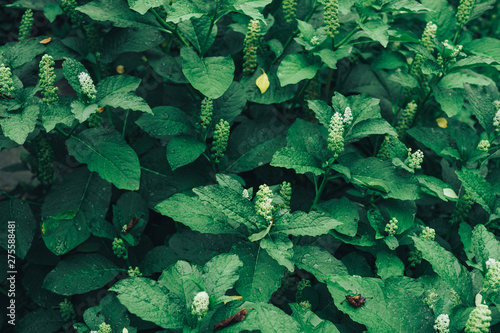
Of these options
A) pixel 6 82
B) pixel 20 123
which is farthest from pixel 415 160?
pixel 6 82

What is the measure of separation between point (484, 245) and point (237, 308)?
891 mm

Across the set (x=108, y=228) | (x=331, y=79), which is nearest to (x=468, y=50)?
(x=331, y=79)

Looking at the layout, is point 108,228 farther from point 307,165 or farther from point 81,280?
point 307,165

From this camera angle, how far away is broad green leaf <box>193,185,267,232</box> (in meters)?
1.51

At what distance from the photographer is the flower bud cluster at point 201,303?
126cm

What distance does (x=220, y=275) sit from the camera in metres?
1.39

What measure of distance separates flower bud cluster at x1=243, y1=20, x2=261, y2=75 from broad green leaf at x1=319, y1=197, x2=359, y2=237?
748mm

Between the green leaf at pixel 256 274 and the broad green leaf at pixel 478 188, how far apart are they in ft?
2.72

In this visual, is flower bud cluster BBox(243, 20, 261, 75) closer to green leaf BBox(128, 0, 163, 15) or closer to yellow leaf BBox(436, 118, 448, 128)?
green leaf BBox(128, 0, 163, 15)

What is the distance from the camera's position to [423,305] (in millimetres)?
1426

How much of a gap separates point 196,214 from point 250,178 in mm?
863

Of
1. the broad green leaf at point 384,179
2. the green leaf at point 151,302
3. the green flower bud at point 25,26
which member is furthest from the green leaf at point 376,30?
the green flower bud at point 25,26

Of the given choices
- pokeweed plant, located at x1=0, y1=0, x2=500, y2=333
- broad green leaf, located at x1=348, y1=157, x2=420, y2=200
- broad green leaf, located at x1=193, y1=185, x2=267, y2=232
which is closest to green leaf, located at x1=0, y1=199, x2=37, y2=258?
pokeweed plant, located at x1=0, y1=0, x2=500, y2=333

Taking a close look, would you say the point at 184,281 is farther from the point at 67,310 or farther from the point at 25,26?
the point at 25,26
